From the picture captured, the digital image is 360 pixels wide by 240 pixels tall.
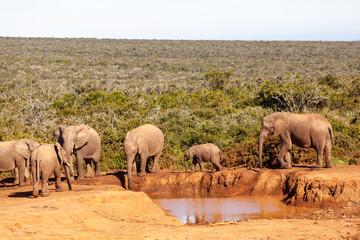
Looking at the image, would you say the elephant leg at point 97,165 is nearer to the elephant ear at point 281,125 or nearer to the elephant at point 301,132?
the elephant at point 301,132

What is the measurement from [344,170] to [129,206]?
6971 mm

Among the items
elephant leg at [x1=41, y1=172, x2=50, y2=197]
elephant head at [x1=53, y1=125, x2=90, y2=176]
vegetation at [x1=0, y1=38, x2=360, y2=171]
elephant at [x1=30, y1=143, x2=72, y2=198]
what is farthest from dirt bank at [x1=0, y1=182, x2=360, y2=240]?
vegetation at [x1=0, y1=38, x2=360, y2=171]

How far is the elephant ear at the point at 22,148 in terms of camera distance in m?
14.5

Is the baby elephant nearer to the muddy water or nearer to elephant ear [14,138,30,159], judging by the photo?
the muddy water

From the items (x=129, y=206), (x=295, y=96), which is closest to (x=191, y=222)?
(x=129, y=206)

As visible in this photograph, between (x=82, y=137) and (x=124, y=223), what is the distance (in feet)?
21.7

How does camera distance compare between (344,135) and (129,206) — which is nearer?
(129,206)

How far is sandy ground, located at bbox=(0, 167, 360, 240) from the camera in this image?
8.54 metres

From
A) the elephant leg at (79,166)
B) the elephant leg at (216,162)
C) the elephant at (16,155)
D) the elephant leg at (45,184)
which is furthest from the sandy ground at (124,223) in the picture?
the elephant leg at (216,162)

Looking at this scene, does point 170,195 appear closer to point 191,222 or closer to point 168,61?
point 191,222

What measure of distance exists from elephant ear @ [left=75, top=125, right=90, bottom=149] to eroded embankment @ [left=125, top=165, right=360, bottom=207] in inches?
88.3

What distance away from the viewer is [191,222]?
1227cm

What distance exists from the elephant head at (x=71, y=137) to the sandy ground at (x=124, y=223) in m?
3.03

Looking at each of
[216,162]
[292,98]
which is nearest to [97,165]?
[216,162]
